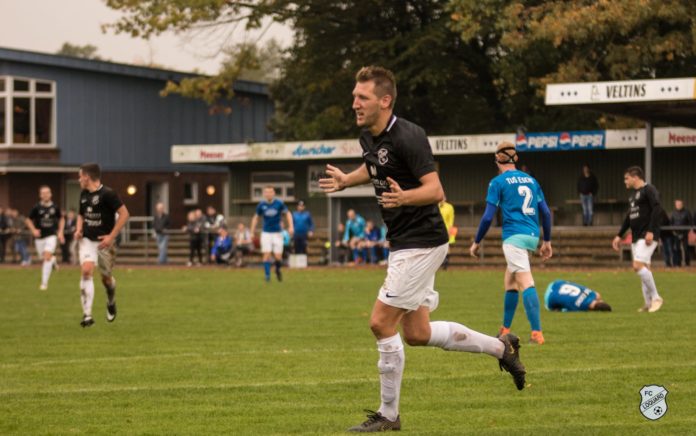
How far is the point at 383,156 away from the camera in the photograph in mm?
8234

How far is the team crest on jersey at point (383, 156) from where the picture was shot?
8.23 m

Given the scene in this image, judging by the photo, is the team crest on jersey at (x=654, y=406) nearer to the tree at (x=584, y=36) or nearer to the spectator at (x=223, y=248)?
the tree at (x=584, y=36)

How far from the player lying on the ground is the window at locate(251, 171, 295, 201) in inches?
1108

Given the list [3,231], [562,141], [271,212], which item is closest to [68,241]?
[3,231]

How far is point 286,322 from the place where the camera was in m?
17.8

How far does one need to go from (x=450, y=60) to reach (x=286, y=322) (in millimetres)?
30109

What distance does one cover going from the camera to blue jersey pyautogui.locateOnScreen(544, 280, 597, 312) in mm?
Answer: 19055

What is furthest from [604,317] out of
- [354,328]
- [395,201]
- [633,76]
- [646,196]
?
[633,76]

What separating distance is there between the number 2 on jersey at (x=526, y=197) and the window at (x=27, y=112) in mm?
42484

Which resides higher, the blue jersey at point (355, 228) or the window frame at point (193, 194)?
the window frame at point (193, 194)

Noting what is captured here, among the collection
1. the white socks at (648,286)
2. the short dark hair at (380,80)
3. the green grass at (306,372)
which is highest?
the short dark hair at (380,80)

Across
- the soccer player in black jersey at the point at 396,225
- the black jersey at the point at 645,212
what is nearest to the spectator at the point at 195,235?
the black jersey at the point at 645,212

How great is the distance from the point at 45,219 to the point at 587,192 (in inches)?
701

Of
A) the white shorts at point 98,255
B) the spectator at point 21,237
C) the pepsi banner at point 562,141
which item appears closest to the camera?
the white shorts at point 98,255
